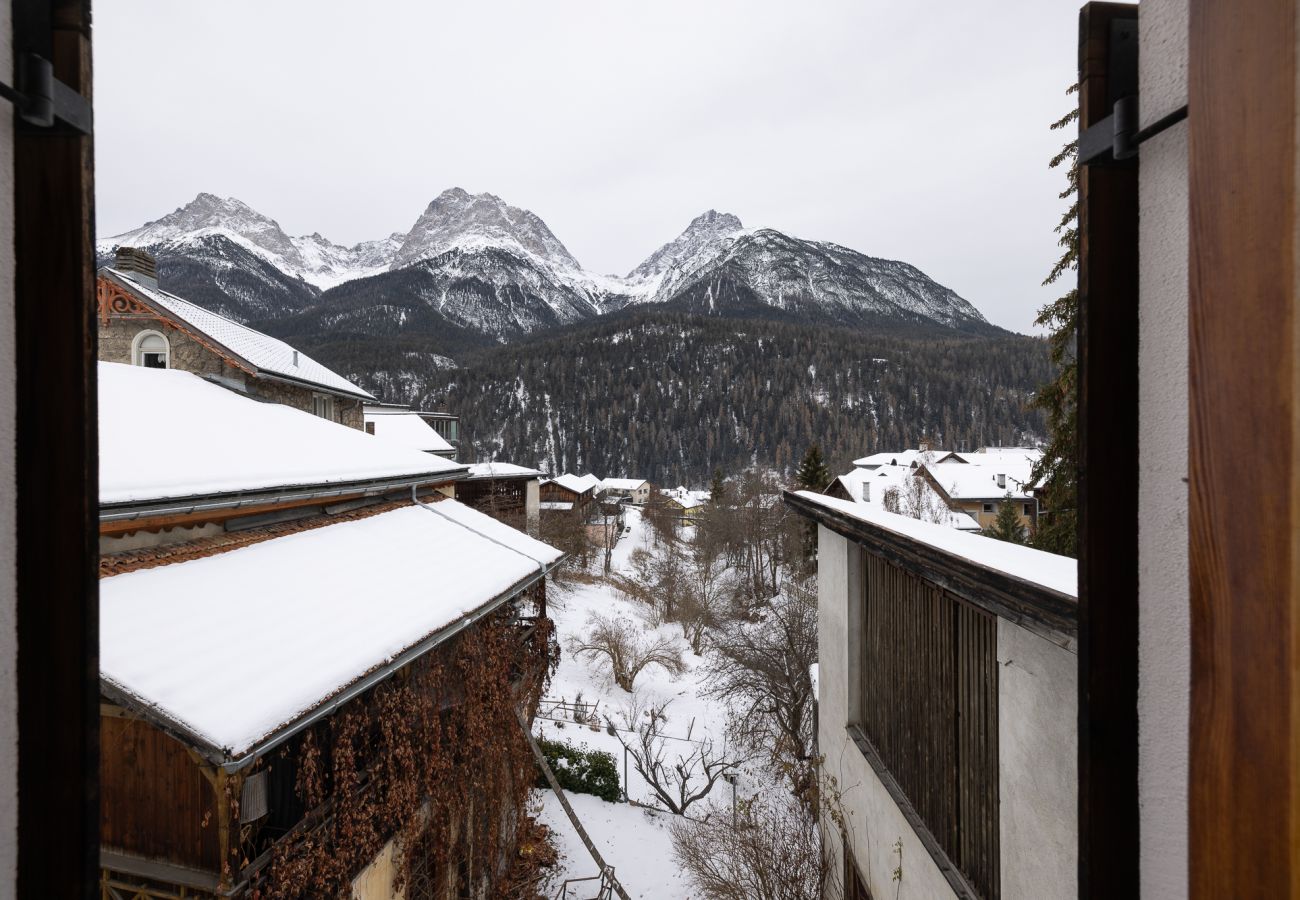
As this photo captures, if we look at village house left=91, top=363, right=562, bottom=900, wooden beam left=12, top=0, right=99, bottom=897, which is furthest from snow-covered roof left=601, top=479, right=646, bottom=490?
wooden beam left=12, top=0, right=99, bottom=897

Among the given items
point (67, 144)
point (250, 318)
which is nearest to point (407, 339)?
point (250, 318)

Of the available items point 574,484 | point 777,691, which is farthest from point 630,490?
point 777,691

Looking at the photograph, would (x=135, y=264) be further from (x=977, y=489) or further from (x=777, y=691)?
(x=977, y=489)

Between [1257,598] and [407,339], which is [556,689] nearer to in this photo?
[1257,598]

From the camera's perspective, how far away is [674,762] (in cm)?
1419

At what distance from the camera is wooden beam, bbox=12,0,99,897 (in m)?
1.10

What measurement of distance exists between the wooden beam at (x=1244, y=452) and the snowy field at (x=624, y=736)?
10.2 metres

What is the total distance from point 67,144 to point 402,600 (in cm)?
463

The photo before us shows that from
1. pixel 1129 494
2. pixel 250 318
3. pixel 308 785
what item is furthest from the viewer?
pixel 250 318

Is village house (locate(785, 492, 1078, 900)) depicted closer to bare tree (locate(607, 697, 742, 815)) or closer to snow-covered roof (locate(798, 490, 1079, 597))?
snow-covered roof (locate(798, 490, 1079, 597))

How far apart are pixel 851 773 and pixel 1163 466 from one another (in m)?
5.92

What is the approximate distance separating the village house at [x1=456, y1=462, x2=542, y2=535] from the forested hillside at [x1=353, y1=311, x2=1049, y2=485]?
178 feet

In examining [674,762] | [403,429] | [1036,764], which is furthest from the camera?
[403,429]

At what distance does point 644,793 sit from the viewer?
12906 millimetres
